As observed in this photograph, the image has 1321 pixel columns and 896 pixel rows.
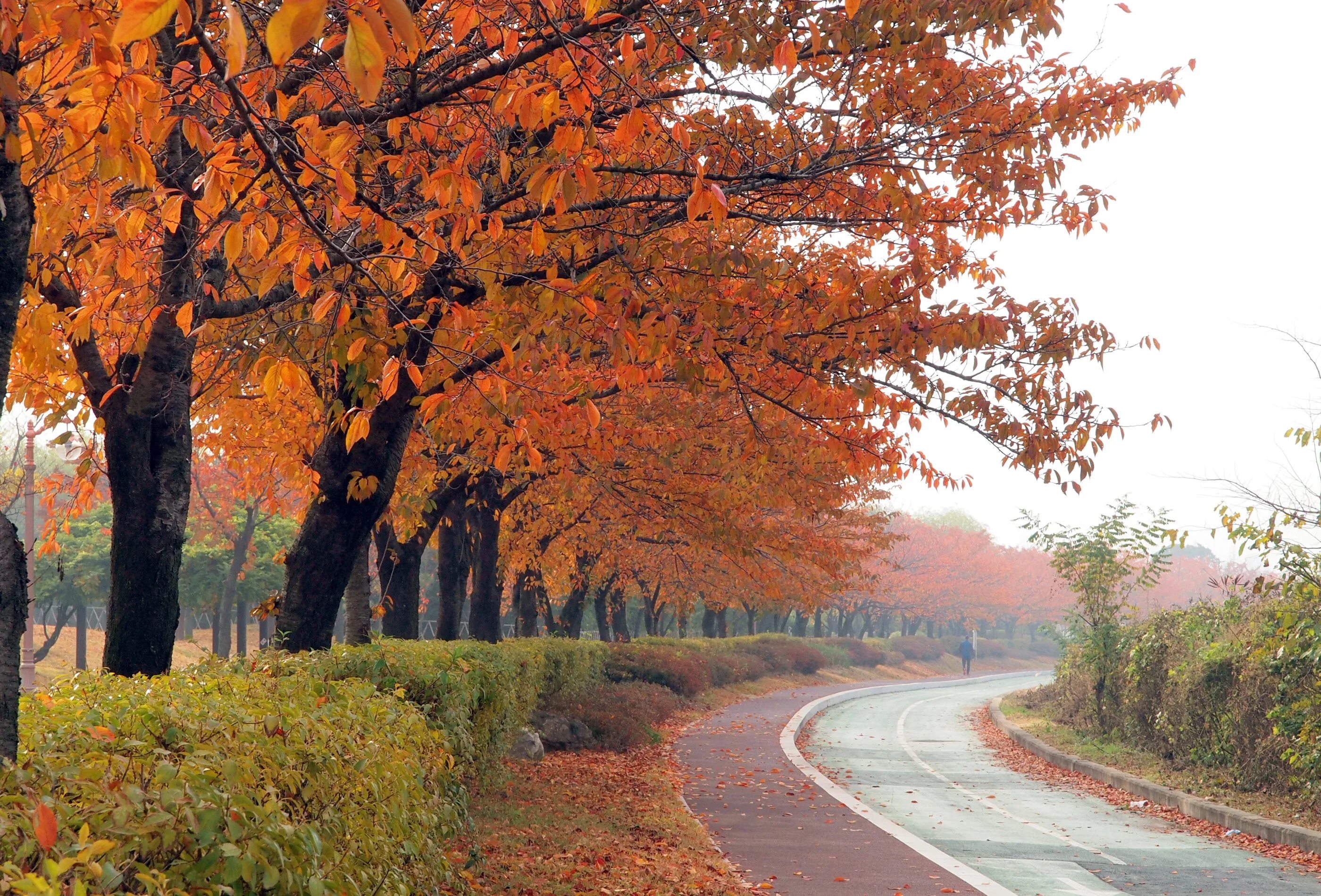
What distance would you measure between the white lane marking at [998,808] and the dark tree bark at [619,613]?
721 inches

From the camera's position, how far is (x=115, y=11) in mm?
4504

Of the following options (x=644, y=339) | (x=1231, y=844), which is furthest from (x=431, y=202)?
(x=1231, y=844)

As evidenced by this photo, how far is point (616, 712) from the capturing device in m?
18.9

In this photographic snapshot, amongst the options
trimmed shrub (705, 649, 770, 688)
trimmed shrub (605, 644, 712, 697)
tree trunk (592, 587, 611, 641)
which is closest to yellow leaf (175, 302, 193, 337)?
trimmed shrub (605, 644, 712, 697)

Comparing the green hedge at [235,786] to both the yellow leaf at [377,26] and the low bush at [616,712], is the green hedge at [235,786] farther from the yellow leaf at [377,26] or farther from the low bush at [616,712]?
the low bush at [616,712]

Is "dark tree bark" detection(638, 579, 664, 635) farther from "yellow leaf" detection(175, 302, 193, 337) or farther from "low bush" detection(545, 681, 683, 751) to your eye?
"yellow leaf" detection(175, 302, 193, 337)

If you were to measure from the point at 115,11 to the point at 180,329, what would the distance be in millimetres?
2902

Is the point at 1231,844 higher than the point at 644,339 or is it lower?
lower

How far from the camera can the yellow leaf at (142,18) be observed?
2266 mm

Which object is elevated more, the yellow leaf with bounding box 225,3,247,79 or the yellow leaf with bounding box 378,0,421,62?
the yellow leaf with bounding box 225,3,247,79

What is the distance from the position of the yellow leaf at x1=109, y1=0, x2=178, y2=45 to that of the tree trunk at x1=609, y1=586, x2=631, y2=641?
3797 cm

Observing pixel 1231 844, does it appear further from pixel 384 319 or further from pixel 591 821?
pixel 384 319

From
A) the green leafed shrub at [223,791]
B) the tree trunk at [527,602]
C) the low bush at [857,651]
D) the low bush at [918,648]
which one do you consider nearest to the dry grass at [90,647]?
the tree trunk at [527,602]

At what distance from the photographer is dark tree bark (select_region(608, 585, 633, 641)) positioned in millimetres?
41188
